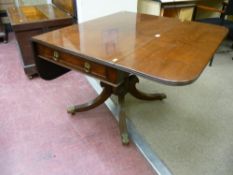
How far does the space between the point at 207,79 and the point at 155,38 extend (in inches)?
54.5

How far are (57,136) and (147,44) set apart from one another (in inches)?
39.1

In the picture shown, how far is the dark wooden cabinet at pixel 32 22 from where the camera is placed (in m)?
2.17

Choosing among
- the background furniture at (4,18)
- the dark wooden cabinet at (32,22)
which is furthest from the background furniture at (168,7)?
the background furniture at (4,18)

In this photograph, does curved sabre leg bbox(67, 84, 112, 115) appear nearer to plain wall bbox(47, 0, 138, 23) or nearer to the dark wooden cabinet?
the dark wooden cabinet

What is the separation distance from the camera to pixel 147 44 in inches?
48.9

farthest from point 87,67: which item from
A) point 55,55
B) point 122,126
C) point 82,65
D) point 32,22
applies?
point 32,22

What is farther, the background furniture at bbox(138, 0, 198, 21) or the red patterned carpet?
the background furniture at bbox(138, 0, 198, 21)

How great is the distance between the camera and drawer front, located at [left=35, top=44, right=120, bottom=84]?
46.2 inches

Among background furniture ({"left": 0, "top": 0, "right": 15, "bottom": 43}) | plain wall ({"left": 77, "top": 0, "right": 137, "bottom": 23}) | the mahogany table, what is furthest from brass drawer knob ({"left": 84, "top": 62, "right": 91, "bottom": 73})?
background furniture ({"left": 0, "top": 0, "right": 15, "bottom": 43})

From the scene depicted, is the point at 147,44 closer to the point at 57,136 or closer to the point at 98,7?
the point at 57,136

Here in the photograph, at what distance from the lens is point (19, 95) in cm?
217

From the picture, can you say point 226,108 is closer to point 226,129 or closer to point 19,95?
point 226,129

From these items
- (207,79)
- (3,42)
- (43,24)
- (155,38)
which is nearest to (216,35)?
(155,38)

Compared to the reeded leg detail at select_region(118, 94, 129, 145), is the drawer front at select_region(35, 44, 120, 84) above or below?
above
